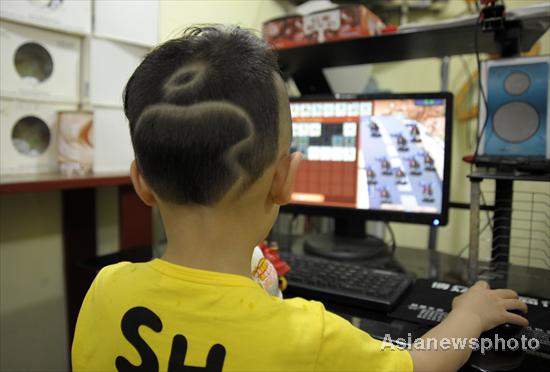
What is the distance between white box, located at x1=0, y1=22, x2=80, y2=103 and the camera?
36.8 inches

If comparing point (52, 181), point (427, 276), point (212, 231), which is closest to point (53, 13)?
point (52, 181)

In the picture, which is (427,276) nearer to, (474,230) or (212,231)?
(474,230)

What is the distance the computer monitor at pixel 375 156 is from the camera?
3.39 ft

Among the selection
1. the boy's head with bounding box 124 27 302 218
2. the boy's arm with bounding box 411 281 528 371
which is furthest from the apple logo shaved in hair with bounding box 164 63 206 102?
the boy's arm with bounding box 411 281 528 371

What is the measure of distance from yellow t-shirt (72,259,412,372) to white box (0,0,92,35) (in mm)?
724

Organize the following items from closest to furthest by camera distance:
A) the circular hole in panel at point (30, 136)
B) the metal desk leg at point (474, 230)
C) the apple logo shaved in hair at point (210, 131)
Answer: the apple logo shaved in hair at point (210, 131), the metal desk leg at point (474, 230), the circular hole in panel at point (30, 136)

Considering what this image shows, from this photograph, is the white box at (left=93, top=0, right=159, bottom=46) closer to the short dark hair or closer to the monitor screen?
the monitor screen

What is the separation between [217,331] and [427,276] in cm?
64

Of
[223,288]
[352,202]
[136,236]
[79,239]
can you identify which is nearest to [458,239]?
[352,202]

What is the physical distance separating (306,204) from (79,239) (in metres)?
0.60

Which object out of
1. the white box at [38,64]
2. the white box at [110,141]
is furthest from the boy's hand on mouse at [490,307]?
the white box at [38,64]

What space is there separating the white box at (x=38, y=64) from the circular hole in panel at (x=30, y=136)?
6cm

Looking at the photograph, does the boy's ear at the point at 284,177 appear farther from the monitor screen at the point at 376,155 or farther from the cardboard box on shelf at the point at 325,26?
the cardboard box on shelf at the point at 325,26

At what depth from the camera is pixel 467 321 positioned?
596 millimetres
